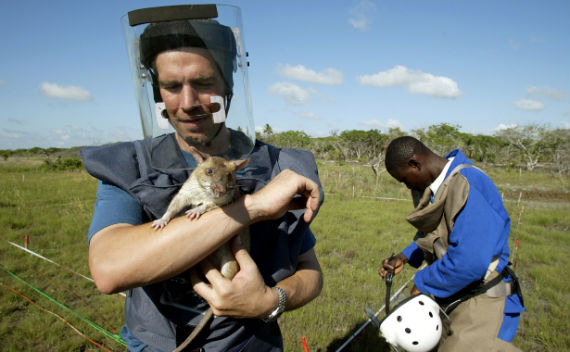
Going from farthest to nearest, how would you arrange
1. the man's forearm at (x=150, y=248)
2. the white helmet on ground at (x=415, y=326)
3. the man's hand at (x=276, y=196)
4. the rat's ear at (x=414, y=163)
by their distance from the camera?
the rat's ear at (x=414, y=163) < the white helmet on ground at (x=415, y=326) < the man's hand at (x=276, y=196) < the man's forearm at (x=150, y=248)

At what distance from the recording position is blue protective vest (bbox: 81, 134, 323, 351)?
1.56 m

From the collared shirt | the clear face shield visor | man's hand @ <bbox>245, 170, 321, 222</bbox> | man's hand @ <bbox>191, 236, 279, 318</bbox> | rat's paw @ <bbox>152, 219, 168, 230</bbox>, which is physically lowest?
man's hand @ <bbox>191, 236, 279, 318</bbox>

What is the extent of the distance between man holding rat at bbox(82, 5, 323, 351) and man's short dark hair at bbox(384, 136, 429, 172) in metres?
2.57

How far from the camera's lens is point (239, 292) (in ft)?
4.77

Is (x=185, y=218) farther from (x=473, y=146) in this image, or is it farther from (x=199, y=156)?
(x=473, y=146)

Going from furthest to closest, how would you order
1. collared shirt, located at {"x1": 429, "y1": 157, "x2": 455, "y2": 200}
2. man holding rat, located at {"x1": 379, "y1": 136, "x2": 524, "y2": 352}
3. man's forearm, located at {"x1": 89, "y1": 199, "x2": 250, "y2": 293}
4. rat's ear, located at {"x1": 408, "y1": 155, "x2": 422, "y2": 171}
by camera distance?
rat's ear, located at {"x1": 408, "y1": 155, "x2": 422, "y2": 171} → collared shirt, located at {"x1": 429, "y1": 157, "x2": 455, "y2": 200} → man holding rat, located at {"x1": 379, "y1": 136, "x2": 524, "y2": 352} → man's forearm, located at {"x1": 89, "y1": 199, "x2": 250, "y2": 293}

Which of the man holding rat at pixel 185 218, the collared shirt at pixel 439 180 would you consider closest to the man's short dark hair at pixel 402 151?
the collared shirt at pixel 439 180

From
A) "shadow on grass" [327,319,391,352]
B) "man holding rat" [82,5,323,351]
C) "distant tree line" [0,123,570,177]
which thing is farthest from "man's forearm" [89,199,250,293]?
"distant tree line" [0,123,570,177]

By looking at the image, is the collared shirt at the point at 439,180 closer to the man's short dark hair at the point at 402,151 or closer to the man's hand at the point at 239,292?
the man's short dark hair at the point at 402,151

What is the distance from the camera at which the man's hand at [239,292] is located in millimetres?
1458

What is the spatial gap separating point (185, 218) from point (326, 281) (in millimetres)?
6172

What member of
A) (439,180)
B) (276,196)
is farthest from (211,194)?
(439,180)

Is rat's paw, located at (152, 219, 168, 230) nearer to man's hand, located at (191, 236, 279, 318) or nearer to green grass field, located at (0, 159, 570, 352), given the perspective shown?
man's hand, located at (191, 236, 279, 318)

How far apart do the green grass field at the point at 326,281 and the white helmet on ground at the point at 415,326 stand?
2.21 metres
